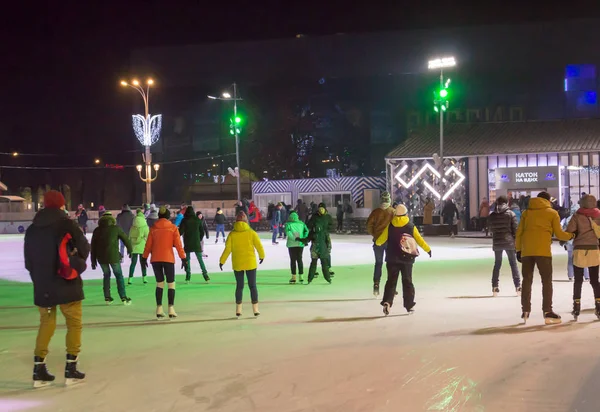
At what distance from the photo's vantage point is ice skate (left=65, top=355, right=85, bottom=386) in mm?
6027

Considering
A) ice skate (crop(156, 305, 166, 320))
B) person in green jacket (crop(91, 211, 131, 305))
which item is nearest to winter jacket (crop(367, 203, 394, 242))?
ice skate (crop(156, 305, 166, 320))

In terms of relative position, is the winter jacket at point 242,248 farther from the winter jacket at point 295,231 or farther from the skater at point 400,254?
the winter jacket at point 295,231

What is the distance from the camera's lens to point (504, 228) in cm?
1122

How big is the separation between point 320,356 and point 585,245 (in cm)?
394

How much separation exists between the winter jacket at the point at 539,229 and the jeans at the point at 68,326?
5.27 meters

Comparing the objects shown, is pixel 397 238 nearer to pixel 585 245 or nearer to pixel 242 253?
pixel 242 253

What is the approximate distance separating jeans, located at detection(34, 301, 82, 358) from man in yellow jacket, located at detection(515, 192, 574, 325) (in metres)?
5.23

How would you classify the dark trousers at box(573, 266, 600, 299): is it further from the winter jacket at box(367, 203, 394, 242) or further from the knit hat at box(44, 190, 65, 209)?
the knit hat at box(44, 190, 65, 209)

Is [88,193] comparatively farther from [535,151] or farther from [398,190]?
[535,151]

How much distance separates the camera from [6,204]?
52406 mm

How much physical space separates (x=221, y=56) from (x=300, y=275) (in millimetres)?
47572

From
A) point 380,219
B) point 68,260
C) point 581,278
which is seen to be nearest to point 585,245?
point 581,278

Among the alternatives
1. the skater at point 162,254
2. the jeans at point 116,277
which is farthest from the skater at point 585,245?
the jeans at point 116,277

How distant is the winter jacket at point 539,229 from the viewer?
8406 mm
